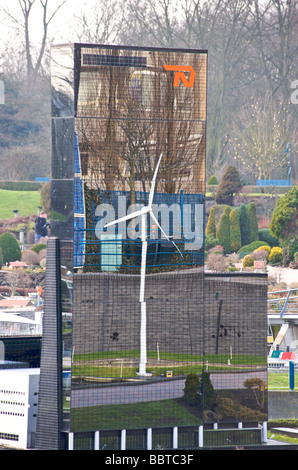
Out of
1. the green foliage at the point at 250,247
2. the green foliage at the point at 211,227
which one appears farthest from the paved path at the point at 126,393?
the green foliage at the point at 211,227

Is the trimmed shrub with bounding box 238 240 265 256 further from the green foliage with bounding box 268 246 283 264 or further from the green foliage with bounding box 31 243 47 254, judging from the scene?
the green foliage with bounding box 31 243 47 254

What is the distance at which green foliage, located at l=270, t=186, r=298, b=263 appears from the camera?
70312 mm

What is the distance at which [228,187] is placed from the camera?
78.1 metres

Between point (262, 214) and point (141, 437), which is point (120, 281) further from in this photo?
point (262, 214)

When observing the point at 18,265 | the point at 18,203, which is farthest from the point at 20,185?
the point at 18,265

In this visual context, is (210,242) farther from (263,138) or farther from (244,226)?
(263,138)

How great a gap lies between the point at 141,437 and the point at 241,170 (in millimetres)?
54292

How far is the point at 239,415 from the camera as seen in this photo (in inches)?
1451

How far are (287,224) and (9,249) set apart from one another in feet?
60.8

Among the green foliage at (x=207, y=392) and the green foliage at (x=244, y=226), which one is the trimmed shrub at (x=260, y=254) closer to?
the green foliage at (x=244, y=226)

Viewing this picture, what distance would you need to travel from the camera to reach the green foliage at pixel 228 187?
7762cm

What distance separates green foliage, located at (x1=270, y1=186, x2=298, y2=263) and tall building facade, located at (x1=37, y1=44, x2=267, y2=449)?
116 ft

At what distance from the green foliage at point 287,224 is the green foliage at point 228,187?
7.11 metres
